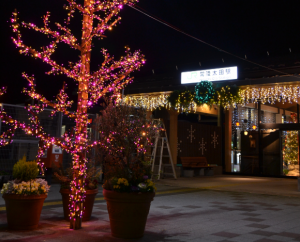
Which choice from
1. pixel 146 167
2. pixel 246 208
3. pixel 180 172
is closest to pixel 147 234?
pixel 146 167

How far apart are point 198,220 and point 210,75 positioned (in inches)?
411

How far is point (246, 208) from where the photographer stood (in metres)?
8.64

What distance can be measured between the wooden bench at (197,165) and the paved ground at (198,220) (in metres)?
6.47

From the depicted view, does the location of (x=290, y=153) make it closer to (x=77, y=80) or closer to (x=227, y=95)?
(x=227, y=95)

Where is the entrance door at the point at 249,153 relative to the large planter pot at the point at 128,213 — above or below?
above

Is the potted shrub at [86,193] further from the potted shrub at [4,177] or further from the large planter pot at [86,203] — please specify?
the potted shrub at [4,177]

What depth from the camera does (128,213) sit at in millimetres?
5516

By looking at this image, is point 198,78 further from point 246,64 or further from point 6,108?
point 6,108

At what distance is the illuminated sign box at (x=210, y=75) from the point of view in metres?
16.0

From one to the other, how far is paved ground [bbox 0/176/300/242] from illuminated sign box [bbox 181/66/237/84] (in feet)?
21.6

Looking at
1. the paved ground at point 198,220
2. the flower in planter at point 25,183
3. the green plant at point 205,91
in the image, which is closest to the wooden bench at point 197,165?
the green plant at point 205,91

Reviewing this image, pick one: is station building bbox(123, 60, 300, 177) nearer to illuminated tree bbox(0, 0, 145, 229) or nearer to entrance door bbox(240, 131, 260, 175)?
entrance door bbox(240, 131, 260, 175)

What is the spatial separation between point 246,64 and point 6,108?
1166 centimetres

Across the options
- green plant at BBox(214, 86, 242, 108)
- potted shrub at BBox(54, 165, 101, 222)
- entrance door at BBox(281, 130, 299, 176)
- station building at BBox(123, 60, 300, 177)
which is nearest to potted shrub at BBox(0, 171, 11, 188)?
potted shrub at BBox(54, 165, 101, 222)
